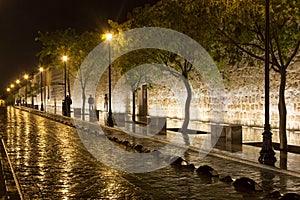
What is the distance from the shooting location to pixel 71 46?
4534 centimetres

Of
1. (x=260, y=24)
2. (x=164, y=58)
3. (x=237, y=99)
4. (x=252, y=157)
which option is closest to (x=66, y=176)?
(x=252, y=157)

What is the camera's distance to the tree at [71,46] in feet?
143

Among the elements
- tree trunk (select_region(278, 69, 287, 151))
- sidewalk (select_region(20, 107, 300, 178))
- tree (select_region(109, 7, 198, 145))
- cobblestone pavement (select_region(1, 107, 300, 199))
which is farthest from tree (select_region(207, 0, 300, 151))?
tree (select_region(109, 7, 198, 145))

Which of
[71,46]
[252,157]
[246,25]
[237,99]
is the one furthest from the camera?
[71,46]

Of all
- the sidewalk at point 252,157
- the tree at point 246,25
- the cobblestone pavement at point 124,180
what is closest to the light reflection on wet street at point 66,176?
the cobblestone pavement at point 124,180

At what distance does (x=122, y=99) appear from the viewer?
51.6 meters

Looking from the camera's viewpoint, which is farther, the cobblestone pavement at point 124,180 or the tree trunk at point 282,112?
the tree trunk at point 282,112

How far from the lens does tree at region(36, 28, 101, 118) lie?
4369cm

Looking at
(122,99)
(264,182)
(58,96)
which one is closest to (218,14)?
(264,182)

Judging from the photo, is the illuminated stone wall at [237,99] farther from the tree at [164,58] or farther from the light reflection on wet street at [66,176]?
the light reflection on wet street at [66,176]

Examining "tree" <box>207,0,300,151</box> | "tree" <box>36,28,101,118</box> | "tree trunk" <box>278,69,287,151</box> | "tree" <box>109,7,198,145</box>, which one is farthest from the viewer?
"tree" <box>36,28,101,118</box>

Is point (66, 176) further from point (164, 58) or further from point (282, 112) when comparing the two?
point (164, 58)

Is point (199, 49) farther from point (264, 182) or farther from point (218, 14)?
point (264, 182)

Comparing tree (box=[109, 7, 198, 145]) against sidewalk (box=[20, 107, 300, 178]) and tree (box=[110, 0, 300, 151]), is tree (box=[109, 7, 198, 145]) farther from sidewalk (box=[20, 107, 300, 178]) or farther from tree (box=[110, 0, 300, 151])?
sidewalk (box=[20, 107, 300, 178])
